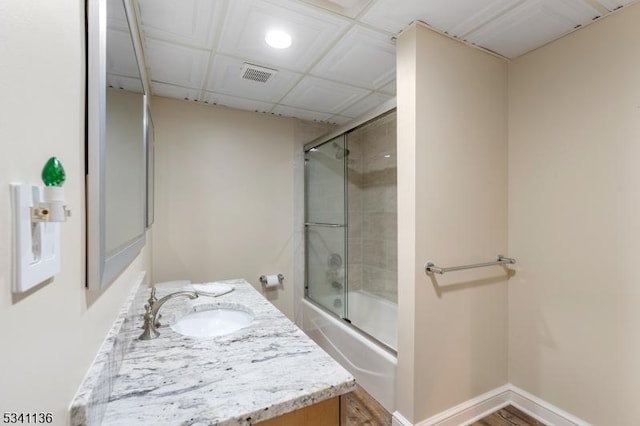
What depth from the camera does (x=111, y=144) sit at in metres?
0.76

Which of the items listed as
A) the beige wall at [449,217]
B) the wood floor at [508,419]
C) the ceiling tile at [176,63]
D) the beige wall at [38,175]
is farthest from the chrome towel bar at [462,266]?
the ceiling tile at [176,63]

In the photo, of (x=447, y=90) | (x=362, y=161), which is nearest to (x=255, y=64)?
(x=447, y=90)

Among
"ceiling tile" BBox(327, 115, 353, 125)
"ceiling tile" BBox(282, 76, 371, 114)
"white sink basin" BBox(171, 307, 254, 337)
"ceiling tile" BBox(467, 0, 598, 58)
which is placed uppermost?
"ceiling tile" BBox(467, 0, 598, 58)

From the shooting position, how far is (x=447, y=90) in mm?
1598

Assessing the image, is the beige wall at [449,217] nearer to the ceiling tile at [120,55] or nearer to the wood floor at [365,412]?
the wood floor at [365,412]

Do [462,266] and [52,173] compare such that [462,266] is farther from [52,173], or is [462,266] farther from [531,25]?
[52,173]

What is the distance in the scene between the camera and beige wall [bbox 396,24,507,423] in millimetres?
1510

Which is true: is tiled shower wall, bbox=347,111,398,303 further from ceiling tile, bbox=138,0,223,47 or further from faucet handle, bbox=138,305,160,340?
faucet handle, bbox=138,305,160,340

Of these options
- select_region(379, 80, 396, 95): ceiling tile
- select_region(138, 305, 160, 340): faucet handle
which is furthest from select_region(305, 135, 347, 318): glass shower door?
select_region(138, 305, 160, 340): faucet handle

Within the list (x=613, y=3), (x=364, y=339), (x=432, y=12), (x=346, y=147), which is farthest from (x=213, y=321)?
(x=613, y=3)

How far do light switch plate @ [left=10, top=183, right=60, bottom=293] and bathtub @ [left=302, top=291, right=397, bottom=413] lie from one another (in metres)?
1.70

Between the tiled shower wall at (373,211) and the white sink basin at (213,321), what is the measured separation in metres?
1.53

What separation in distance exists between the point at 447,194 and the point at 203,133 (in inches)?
79.4

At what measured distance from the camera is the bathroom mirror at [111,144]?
0.61m
